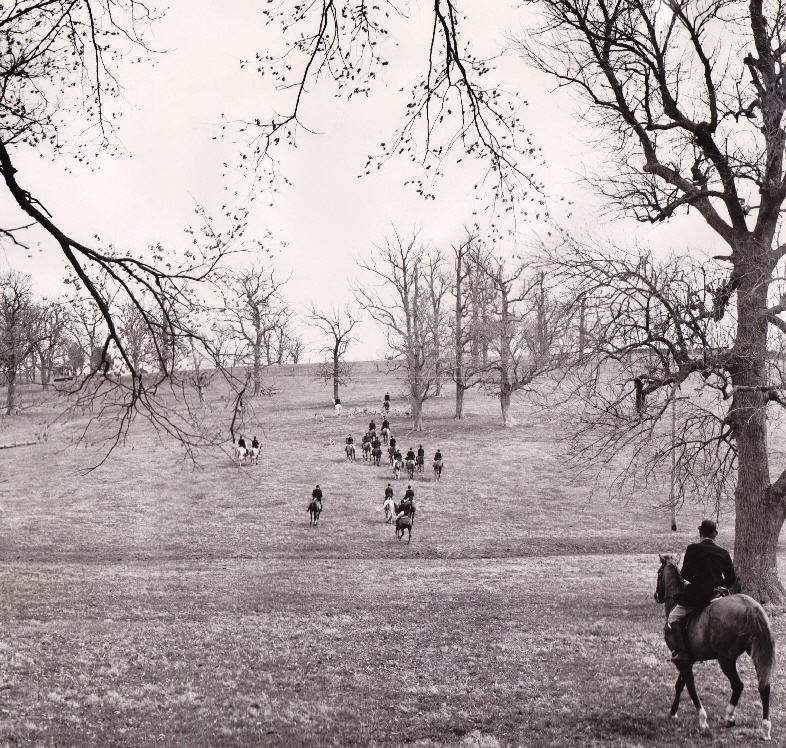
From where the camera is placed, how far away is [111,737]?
798cm

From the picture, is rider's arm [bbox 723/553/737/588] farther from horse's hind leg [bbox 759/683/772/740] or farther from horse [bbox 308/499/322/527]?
horse [bbox 308/499/322/527]

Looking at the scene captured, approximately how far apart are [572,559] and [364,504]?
9713 mm

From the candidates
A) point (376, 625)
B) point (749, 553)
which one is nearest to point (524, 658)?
point (376, 625)

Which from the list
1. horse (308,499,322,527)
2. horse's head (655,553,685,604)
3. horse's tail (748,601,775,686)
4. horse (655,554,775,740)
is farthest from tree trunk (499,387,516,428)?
horse's tail (748,601,775,686)

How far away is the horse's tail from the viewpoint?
731cm

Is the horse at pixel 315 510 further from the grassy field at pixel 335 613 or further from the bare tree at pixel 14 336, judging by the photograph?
the bare tree at pixel 14 336

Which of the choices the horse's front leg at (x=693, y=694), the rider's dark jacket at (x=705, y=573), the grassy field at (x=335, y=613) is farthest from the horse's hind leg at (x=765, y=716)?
the rider's dark jacket at (x=705, y=573)

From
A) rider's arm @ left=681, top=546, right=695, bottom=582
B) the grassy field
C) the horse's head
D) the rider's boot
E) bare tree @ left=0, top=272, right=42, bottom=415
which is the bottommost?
the grassy field

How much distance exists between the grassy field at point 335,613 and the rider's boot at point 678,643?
0.78 metres

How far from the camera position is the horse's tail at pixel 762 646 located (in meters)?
7.31

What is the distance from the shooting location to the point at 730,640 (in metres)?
7.53

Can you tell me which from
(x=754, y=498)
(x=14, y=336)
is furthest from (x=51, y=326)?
(x=754, y=498)

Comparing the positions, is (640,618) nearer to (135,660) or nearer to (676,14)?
(135,660)

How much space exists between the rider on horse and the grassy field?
105 centimetres
